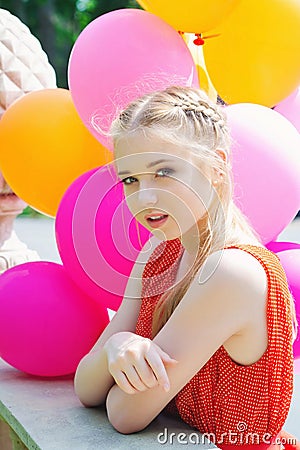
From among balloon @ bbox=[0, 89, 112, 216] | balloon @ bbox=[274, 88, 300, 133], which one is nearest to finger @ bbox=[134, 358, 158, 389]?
balloon @ bbox=[0, 89, 112, 216]

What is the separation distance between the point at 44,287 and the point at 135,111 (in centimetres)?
50

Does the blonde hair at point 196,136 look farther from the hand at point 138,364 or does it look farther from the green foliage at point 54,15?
→ the green foliage at point 54,15

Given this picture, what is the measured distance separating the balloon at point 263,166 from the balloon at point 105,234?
232 mm

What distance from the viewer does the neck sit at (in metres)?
2.30

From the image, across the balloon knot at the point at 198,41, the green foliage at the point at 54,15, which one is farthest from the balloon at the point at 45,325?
the green foliage at the point at 54,15

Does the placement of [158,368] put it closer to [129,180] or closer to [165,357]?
[165,357]

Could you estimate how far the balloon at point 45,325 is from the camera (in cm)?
Result: 162

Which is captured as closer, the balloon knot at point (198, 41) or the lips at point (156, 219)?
the lips at point (156, 219)

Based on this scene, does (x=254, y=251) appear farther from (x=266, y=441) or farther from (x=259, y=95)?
(x=259, y=95)

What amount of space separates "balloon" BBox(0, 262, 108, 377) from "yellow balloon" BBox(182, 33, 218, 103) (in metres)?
0.60

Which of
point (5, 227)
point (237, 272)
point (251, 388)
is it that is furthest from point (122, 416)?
point (5, 227)

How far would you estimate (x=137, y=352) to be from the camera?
3.94 ft

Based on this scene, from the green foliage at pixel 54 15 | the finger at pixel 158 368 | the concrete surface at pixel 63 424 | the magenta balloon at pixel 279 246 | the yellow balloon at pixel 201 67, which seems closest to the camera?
the finger at pixel 158 368

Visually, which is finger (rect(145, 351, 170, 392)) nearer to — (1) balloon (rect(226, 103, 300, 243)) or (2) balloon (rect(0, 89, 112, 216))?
(1) balloon (rect(226, 103, 300, 243))
